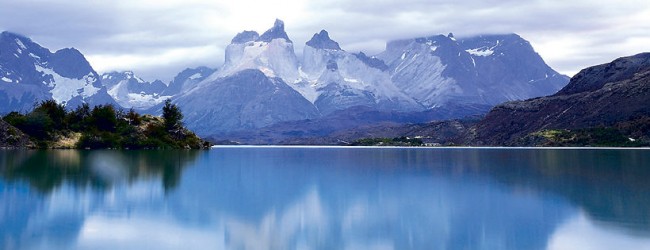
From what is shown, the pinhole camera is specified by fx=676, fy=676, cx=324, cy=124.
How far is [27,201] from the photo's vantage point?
4597cm

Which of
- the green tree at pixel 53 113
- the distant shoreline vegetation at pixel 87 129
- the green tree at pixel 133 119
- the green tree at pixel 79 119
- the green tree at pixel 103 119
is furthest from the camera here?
the green tree at pixel 133 119

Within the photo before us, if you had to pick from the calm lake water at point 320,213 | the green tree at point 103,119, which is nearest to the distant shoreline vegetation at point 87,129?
the green tree at point 103,119

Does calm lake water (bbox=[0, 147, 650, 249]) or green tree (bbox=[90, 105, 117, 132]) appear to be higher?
green tree (bbox=[90, 105, 117, 132])

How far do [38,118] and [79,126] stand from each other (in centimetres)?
1529

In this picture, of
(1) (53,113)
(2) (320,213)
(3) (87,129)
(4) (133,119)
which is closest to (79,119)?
(3) (87,129)

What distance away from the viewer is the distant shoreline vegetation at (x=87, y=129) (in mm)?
166625

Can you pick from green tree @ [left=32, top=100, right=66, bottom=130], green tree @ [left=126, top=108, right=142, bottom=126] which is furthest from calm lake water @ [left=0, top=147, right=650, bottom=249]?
green tree @ [left=126, top=108, right=142, bottom=126]

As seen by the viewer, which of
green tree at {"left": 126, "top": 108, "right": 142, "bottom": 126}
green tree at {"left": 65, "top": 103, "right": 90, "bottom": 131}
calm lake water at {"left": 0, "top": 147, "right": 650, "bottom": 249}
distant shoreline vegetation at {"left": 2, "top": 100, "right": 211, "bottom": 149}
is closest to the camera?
calm lake water at {"left": 0, "top": 147, "right": 650, "bottom": 249}

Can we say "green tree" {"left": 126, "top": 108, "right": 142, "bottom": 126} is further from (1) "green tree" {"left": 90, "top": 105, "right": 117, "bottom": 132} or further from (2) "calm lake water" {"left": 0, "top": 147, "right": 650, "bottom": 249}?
(2) "calm lake water" {"left": 0, "top": 147, "right": 650, "bottom": 249}

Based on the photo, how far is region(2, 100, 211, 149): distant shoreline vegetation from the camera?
547 feet

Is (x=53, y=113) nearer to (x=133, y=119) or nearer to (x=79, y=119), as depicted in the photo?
(x=79, y=119)

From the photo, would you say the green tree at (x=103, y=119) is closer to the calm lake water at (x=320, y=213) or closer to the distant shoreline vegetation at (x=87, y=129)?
the distant shoreline vegetation at (x=87, y=129)

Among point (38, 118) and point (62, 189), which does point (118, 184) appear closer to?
point (62, 189)

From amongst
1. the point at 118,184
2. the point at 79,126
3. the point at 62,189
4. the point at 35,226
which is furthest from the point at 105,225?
the point at 79,126
